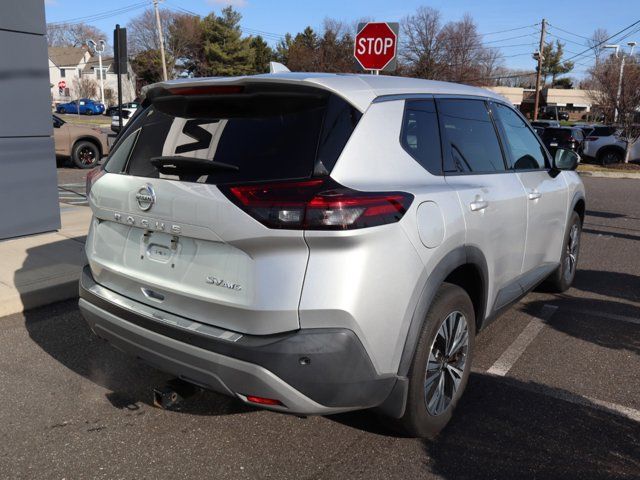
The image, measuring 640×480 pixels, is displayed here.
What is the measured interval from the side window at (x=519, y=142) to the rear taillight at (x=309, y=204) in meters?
2.01

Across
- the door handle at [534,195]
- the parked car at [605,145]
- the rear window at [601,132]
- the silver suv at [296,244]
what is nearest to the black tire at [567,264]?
the door handle at [534,195]

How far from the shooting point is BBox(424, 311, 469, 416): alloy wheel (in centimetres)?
304

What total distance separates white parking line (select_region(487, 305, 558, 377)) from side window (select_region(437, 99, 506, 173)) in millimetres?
1340

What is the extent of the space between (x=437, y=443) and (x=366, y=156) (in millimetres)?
1571

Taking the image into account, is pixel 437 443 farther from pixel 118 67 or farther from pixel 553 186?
pixel 118 67

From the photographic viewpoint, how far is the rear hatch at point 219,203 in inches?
97.2

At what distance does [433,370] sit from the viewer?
10.0ft

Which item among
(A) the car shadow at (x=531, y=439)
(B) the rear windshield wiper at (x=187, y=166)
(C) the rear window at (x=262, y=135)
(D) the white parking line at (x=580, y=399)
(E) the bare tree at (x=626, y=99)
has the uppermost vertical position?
(E) the bare tree at (x=626, y=99)

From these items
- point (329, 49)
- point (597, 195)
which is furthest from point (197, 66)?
point (597, 195)

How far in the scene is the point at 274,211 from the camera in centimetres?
244

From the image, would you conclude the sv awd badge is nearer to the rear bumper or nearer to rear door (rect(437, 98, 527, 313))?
the rear bumper

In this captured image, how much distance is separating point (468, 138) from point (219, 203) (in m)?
1.81

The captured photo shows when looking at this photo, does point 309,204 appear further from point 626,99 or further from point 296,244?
point 626,99

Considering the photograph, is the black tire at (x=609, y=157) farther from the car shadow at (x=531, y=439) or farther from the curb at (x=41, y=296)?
the curb at (x=41, y=296)
